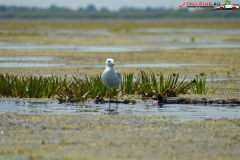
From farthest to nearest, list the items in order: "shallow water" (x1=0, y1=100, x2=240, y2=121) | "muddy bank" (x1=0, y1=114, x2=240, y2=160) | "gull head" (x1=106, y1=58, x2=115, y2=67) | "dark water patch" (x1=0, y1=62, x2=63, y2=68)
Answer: "dark water patch" (x1=0, y1=62, x2=63, y2=68) → "gull head" (x1=106, y1=58, x2=115, y2=67) → "shallow water" (x1=0, y1=100, x2=240, y2=121) → "muddy bank" (x1=0, y1=114, x2=240, y2=160)

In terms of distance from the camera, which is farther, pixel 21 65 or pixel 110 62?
pixel 21 65

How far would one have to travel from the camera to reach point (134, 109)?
51.1 feet

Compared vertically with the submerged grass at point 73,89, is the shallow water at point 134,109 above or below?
below

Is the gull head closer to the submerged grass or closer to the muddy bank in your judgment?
the submerged grass

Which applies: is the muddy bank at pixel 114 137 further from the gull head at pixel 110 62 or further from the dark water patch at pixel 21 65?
the dark water patch at pixel 21 65

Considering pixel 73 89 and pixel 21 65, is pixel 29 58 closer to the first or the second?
pixel 21 65

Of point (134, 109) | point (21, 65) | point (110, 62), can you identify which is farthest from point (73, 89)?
point (21, 65)

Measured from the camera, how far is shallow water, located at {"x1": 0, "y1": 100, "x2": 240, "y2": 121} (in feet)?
48.1

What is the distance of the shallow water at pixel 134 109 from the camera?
1466cm

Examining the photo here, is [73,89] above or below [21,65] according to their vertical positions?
below

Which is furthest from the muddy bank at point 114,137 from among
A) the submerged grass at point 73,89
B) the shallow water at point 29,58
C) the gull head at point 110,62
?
the shallow water at point 29,58

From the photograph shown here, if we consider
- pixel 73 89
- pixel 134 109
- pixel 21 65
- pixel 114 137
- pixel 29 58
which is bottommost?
pixel 114 137

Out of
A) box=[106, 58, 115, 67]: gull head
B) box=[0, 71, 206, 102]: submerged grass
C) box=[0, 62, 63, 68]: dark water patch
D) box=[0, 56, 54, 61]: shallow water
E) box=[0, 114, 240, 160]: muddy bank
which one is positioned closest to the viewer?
box=[0, 114, 240, 160]: muddy bank

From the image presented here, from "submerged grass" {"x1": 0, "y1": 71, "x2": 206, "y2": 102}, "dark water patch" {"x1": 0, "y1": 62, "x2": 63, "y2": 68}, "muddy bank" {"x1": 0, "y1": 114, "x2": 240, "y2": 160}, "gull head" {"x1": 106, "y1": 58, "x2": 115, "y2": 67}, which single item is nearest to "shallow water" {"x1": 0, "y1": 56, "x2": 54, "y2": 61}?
"dark water patch" {"x1": 0, "y1": 62, "x2": 63, "y2": 68}
